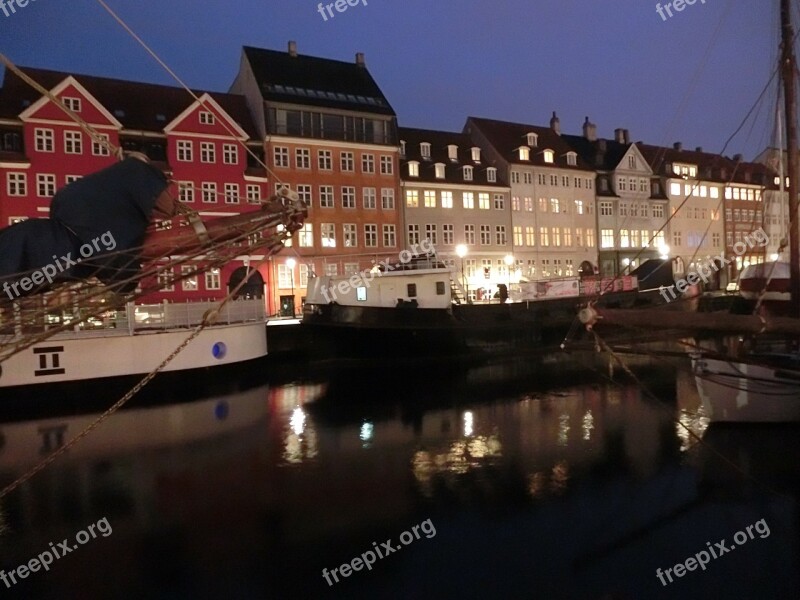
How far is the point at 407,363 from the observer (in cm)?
2712

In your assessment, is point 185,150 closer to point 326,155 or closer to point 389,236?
point 326,155

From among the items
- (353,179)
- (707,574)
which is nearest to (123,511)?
(707,574)

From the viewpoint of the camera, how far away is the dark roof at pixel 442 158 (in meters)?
43.3

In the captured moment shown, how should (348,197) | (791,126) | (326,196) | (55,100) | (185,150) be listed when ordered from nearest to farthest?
1. (55,100)
2. (791,126)
3. (185,150)
4. (326,196)
5. (348,197)

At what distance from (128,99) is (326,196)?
12.1 meters

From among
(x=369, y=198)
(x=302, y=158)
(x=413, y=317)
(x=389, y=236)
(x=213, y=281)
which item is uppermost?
(x=302, y=158)

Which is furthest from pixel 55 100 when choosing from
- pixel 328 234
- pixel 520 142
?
pixel 520 142

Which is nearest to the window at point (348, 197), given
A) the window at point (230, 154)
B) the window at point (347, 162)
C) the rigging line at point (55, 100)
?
the window at point (347, 162)

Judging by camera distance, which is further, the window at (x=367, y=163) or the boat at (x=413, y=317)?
the window at (x=367, y=163)

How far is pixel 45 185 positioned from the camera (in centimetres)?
3084

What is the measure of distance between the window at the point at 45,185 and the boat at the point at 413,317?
1402 cm

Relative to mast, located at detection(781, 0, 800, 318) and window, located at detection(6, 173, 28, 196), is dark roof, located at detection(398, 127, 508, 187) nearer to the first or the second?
window, located at detection(6, 173, 28, 196)

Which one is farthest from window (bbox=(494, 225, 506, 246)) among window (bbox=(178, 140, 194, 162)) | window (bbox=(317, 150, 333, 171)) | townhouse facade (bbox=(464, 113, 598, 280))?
window (bbox=(178, 140, 194, 162))

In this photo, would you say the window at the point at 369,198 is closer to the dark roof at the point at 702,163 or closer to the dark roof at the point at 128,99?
the dark roof at the point at 128,99
